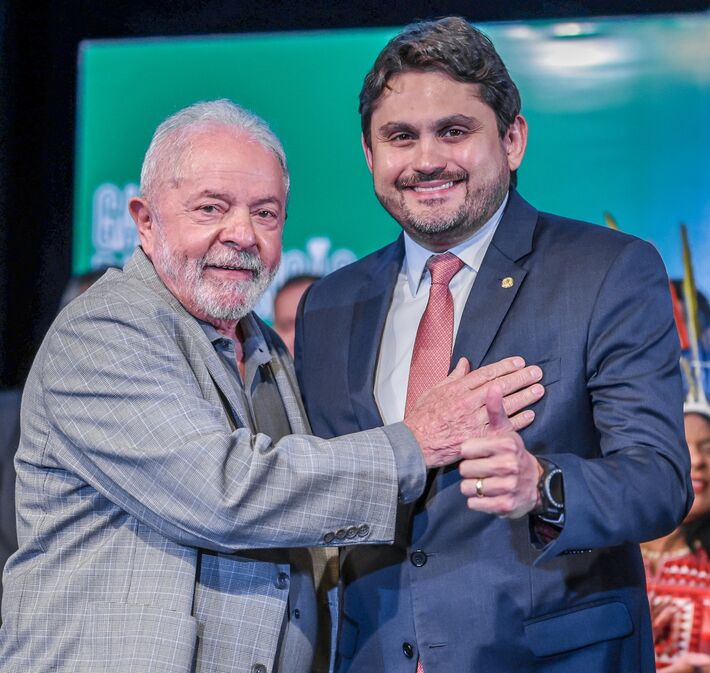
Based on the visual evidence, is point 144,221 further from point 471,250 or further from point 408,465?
point 408,465

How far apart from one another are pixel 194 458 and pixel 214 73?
106 inches

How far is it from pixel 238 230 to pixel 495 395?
0.75 m

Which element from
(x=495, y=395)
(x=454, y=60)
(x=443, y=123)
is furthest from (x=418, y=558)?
(x=454, y=60)

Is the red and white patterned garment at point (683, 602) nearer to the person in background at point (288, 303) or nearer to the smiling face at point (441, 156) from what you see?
the person in background at point (288, 303)

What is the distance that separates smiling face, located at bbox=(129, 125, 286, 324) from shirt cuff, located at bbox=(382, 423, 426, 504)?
1.74ft

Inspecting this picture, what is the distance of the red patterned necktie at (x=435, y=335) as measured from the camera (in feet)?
7.16

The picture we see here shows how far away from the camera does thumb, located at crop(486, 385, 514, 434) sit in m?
1.83

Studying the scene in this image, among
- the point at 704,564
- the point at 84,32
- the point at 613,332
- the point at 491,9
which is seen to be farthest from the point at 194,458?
the point at 84,32

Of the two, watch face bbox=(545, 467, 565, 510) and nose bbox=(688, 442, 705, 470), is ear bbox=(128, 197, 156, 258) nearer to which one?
watch face bbox=(545, 467, 565, 510)

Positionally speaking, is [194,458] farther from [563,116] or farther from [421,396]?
[563,116]

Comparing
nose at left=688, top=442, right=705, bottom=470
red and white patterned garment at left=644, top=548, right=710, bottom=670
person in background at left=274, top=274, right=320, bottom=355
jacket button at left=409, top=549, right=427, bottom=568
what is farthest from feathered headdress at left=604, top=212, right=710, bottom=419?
jacket button at left=409, top=549, right=427, bottom=568

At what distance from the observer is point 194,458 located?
1.89 m

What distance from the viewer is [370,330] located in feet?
7.84

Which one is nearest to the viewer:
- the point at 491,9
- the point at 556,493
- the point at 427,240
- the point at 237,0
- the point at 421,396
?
the point at 556,493
